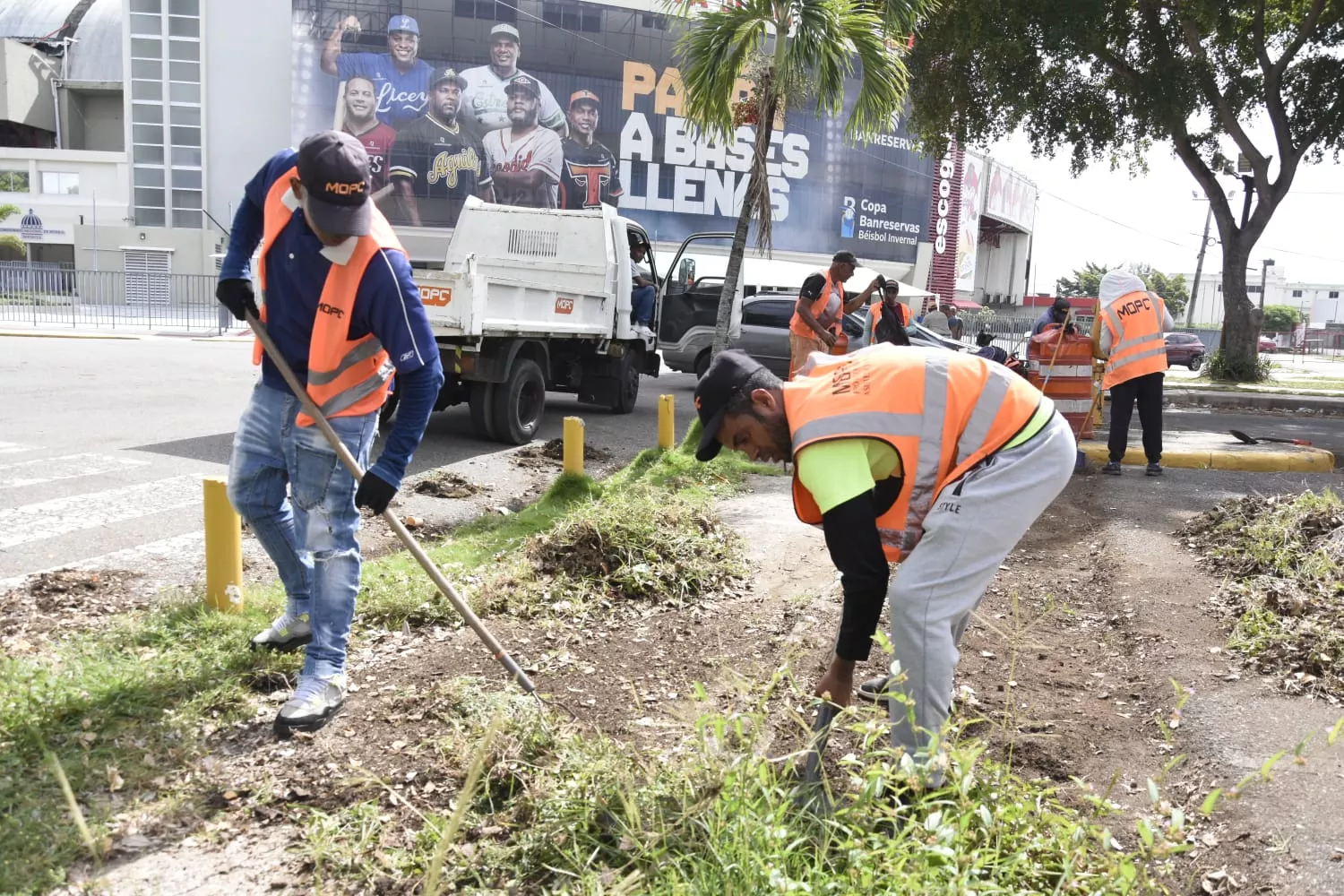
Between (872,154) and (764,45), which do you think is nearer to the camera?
(764,45)

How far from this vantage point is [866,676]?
4070 millimetres

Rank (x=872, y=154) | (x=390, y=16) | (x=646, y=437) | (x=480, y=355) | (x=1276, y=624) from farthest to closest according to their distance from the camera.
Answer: (x=872, y=154), (x=390, y=16), (x=646, y=437), (x=480, y=355), (x=1276, y=624)

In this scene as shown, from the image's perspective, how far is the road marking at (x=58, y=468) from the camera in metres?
7.22

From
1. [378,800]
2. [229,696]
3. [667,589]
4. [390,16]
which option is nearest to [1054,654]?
[667,589]

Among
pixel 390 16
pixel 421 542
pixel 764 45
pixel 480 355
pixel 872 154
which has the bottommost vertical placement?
pixel 421 542

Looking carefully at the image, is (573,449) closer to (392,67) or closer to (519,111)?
(519,111)

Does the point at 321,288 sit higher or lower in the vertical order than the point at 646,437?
higher

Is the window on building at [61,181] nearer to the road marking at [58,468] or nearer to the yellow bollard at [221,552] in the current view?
the road marking at [58,468]

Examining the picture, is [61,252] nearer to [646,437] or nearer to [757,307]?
[757,307]

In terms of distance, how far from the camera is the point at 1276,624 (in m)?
4.49

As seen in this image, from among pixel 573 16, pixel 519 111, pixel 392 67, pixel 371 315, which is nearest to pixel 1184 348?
pixel 519 111

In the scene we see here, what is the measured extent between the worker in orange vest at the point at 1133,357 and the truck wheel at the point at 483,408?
5434mm

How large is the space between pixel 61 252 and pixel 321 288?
46.3 meters

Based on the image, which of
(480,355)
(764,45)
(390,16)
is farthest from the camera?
(390,16)
